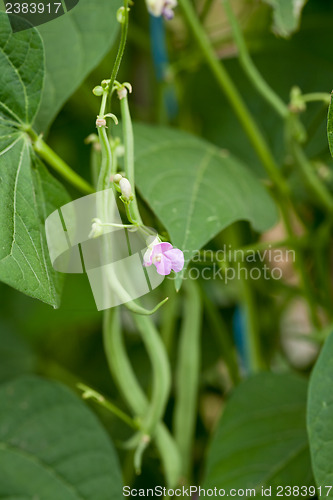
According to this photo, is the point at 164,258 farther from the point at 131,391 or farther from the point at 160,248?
the point at 131,391

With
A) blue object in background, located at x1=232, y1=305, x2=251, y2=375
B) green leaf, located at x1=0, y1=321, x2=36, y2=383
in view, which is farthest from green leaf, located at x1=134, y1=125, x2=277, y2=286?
green leaf, located at x1=0, y1=321, x2=36, y2=383

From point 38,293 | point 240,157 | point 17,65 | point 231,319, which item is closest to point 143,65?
point 240,157

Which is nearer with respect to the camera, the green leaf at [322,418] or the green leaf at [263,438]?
the green leaf at [322,418]

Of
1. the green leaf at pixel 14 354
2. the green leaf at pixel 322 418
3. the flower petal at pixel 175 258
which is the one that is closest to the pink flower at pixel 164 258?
the flower petal at pixel 175 258

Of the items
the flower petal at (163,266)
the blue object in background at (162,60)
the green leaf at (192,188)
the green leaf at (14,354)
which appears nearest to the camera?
the flower petal at (163,266)

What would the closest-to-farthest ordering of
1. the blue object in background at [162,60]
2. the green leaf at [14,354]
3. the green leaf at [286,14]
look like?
the green leaf at [286,14]
the blue object in background at [162,60]
the green leaf at [14,354]

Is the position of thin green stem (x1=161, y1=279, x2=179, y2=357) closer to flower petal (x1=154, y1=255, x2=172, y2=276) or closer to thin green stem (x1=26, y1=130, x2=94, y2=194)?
thin green stem (x1=26, y1=130, x2=94, y2=194)

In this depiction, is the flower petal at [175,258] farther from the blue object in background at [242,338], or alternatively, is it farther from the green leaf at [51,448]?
the blue object in background at [242,338]

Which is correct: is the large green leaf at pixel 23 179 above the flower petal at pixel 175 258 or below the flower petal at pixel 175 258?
above
